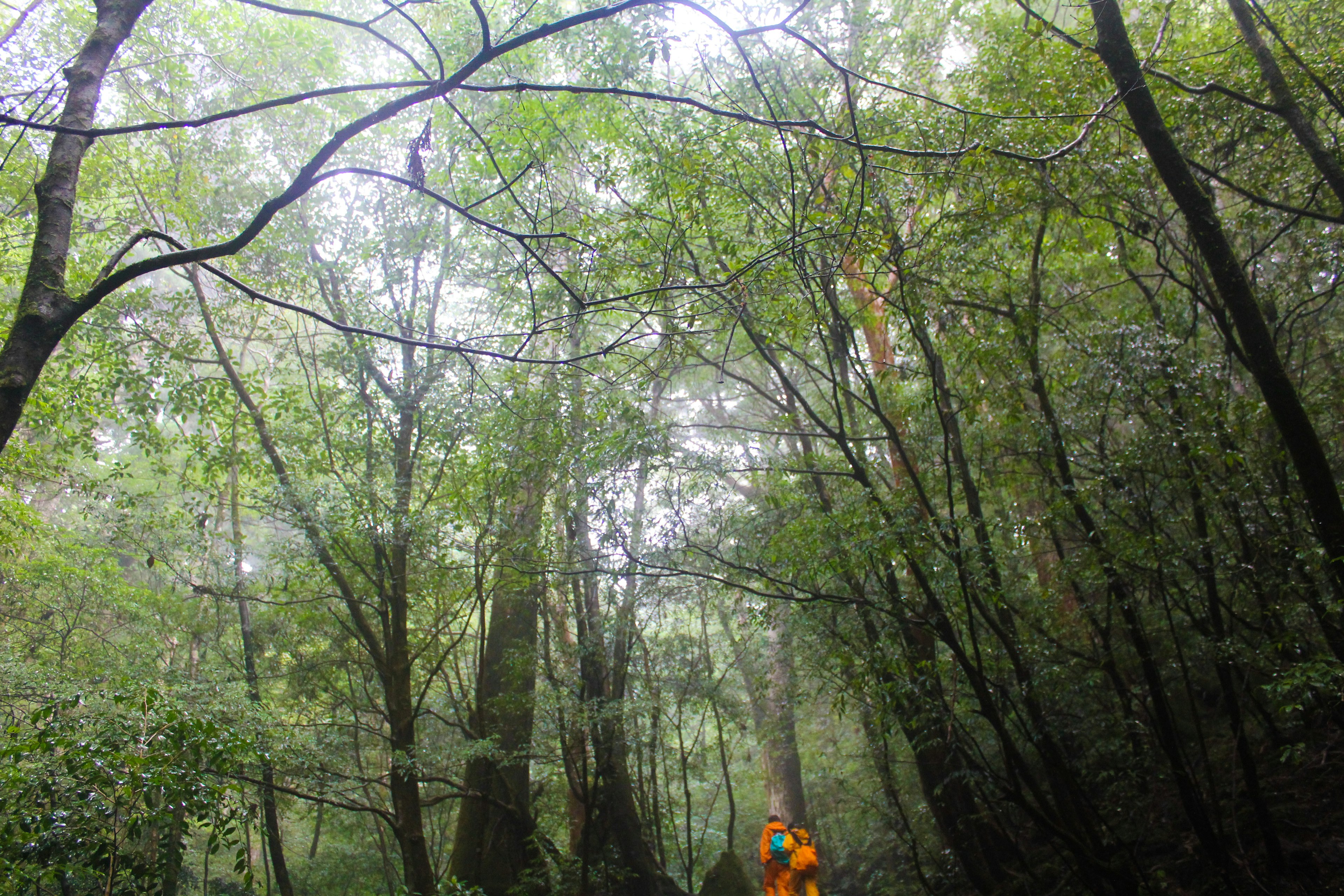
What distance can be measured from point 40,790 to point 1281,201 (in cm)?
837

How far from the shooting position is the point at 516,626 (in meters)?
8.67

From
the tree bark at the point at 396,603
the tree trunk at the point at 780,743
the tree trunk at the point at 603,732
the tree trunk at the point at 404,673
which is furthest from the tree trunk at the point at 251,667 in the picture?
the tree trunk at the point at 780,743

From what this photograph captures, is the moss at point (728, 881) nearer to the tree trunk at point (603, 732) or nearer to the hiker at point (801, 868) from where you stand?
the tree trunk at point (603, 732)

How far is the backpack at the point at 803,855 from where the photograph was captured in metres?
7.86

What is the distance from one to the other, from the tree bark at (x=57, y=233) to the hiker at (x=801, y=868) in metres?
7.88

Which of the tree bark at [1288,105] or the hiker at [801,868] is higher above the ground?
the tree bark at [1288,105]

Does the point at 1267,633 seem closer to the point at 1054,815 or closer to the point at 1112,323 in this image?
the point at 1054,815

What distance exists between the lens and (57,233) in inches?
95.5

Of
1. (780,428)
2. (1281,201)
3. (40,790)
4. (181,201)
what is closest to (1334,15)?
(1281,201)

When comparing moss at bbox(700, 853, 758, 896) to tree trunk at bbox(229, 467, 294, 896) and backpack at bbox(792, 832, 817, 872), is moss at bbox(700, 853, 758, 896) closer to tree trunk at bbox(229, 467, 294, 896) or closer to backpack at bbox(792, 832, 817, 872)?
backpack at bbox(792, 832, 817, 872)

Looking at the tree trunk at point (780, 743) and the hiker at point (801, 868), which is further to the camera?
the tree trunk at point (780, 743)

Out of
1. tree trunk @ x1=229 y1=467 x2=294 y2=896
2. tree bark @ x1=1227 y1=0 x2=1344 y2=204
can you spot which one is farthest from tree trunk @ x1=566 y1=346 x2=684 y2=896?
tree bark @ x1=1227 y1=0 x2=1344 y2=204

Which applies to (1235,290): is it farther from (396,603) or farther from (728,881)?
(728,881)

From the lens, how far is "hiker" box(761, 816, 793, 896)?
25.8 ft
